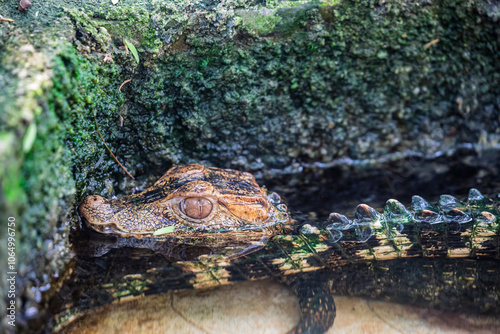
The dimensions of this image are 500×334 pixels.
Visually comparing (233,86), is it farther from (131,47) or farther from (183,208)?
(183,208)

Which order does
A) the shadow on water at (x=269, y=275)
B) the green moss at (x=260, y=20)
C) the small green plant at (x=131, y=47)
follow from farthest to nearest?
the green moss at (x=260, y=20)
the small green plant at (x=131, y=47)
the shadow on water at (x=269, y=275)

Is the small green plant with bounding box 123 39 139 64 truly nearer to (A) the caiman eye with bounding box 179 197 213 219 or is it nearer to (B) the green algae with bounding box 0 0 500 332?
(B) the green algae with bounding box 0 0 500 332

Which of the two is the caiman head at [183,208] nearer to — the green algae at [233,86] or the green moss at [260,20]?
the green algae at [233,86]

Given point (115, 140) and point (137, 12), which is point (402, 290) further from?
point (137, 12)

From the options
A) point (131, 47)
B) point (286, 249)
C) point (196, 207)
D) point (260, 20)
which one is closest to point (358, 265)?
point (286, 249)

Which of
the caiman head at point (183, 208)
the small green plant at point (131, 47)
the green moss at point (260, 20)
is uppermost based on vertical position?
the green moss at point (260, 20)

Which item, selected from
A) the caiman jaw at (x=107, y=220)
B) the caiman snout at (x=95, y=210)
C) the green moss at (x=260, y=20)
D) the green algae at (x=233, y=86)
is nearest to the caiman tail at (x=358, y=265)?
the caiman jaw at (x=107, y=220)

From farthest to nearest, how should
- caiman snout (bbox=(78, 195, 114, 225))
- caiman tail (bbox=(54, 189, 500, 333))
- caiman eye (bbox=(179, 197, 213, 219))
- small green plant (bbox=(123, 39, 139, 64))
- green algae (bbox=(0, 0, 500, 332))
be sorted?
small green plant (bbox=(123, 39, 139, 64)) < caiman eye (bbox=(179, 197, 213, 219)) < caiman snout (bbox=(78, 195, 114, 225)) < caiman tail (bbox=(54, 189, 500, 333)) < green algae (bbox=(0, 0, 500, 332))

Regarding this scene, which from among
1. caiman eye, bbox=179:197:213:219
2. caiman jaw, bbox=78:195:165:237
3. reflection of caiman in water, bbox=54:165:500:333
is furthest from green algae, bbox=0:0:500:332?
caiman eye, bbox=179:197:213:219
